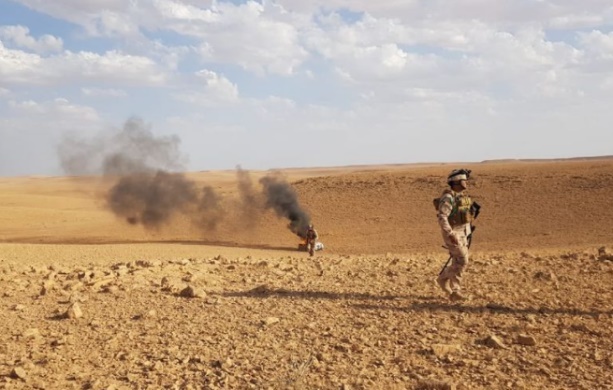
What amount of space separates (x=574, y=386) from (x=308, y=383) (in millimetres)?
2257

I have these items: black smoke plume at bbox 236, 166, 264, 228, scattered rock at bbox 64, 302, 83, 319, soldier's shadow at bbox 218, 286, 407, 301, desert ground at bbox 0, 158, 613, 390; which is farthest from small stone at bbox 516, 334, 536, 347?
black smoke plume at bbox 236, 166, 264, 228

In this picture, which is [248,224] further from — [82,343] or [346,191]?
[82,343]

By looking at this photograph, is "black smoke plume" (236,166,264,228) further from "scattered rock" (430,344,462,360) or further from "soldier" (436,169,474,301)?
"scattered rock" (430,344,462,360)

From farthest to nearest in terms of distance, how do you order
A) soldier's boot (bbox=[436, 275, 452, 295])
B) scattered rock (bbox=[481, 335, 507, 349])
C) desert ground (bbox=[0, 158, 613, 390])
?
1. soldier's boot (bbox=[436, 275, 452, 295])
2. scattered rock (bbox=[481, 335, 507, 349])
3. desert ground (bbox=[0, 158, 613, 390])

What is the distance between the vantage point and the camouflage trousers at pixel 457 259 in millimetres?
8312

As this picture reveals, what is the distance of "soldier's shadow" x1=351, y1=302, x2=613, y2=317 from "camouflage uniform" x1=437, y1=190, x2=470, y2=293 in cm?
53

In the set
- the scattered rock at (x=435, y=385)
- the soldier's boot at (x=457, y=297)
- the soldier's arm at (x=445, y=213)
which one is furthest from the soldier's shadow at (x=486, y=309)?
the scattered rock at (x=435, y=385)

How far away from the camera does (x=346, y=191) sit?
4188 cm

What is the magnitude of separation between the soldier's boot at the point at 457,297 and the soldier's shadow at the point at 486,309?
0.71 ft

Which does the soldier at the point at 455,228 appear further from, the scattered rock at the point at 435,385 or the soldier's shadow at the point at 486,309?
the scattered rock at the point at 435,385

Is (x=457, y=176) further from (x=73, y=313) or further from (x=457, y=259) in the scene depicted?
(x=73, y=313)

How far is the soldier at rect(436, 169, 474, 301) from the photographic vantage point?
8.30 metres

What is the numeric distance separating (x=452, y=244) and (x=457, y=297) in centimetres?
70

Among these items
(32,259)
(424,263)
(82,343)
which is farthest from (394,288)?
(32,259)
